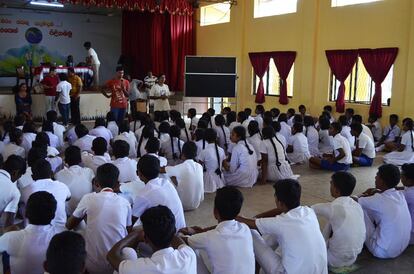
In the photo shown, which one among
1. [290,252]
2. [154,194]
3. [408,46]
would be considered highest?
[408,46]

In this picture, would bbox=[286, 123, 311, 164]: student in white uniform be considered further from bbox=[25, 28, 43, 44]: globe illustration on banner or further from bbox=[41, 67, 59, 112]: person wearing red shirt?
bbox=[25, 28, 43, 44]: globe illustration on banner

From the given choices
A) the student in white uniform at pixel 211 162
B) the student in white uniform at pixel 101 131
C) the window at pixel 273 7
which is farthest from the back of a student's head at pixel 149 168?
the window at pixel 273 7

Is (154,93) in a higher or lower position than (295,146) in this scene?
higher

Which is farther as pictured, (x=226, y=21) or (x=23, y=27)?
(x=23, y=27)

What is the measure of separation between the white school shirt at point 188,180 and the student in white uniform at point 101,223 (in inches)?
59.6

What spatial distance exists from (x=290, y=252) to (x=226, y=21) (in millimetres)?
11334

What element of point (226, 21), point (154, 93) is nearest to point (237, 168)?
point (154, 93)

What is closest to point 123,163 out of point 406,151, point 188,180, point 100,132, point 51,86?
point 188,180

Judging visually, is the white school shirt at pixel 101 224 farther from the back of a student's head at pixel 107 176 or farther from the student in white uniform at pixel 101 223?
the back of a student's head at pixel 107 176

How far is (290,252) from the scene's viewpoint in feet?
8.53

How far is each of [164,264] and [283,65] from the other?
9.80m

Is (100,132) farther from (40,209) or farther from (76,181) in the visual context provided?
(40,209)

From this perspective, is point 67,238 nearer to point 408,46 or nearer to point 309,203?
point 309,203

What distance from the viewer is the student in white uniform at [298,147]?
6676 millimetres
